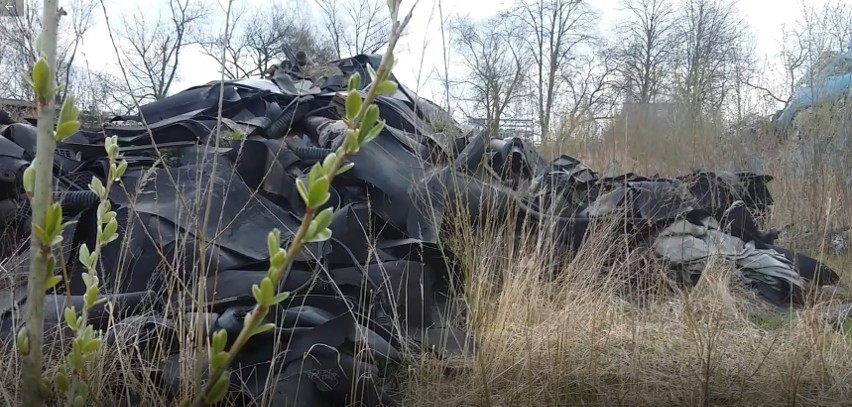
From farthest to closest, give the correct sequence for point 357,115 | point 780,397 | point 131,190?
point 131,190 → point 780,397 → point 357,115

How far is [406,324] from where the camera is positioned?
241 cm

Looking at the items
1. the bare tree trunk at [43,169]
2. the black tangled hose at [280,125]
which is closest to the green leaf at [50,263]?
the bare tree trunk at [43,169]

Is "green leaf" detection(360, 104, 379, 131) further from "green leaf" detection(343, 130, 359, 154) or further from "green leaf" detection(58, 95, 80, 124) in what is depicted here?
"green leaf" detection(58, 95, 80, 124)

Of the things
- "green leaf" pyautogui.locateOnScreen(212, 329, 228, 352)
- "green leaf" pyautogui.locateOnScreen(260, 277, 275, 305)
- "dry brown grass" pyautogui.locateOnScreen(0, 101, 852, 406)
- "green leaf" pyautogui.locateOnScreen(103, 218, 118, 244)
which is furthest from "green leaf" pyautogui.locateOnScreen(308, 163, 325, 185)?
"dry brown grass" pyautogui.locateOnScreen(0, 101, 852, 406)

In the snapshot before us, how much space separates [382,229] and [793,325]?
177 cm

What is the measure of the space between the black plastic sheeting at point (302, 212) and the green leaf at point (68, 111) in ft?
1.81

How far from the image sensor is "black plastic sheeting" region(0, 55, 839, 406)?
2.02 meters

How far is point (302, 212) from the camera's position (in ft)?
9.28

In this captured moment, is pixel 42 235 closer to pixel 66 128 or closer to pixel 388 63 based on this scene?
pixel 66 128

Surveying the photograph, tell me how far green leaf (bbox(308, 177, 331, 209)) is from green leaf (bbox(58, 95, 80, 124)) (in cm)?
35

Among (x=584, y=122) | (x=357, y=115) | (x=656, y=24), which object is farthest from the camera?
(x=656, y=24)

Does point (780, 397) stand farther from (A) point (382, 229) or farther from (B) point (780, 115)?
(B) point (780, 115)

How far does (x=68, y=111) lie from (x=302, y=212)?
202cm

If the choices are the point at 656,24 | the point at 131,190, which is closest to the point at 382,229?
the point at 131,190
